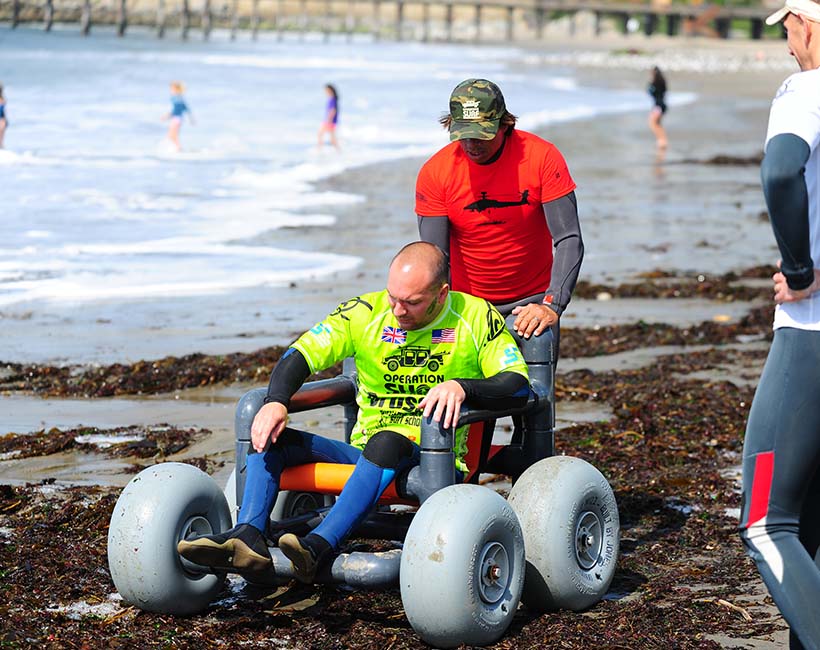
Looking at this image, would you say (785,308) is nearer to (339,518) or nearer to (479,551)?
(479,551)

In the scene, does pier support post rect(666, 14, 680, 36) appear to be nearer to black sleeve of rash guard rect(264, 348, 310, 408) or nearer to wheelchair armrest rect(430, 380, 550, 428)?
wheelchair armrest rect(430, 380, 550, 428)

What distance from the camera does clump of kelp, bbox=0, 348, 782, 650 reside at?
492 cm

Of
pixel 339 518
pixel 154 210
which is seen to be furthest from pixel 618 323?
pixel 154 210

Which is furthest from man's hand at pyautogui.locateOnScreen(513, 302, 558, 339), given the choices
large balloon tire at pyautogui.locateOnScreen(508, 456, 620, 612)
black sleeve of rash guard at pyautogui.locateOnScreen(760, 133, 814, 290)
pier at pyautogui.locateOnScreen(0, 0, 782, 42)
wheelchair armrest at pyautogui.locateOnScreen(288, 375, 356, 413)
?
pier at pyautogui.locateOnScreen(0, 0, 782, 42)

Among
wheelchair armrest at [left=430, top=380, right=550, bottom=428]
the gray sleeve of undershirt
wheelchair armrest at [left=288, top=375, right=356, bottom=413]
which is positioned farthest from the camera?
the gray sleeve of undershirt

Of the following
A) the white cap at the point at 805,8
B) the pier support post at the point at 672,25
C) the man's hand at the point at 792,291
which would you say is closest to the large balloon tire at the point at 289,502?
the man's hand at the point at 792,291

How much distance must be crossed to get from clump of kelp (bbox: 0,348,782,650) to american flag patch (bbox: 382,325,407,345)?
1003 millimetres

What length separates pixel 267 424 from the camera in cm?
502

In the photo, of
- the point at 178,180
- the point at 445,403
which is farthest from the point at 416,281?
the point at 178,180

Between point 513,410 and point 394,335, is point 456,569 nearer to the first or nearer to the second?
point 513,410

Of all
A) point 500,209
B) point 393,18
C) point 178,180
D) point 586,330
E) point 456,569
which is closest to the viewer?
point 456,569

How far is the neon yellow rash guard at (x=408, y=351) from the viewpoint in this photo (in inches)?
209

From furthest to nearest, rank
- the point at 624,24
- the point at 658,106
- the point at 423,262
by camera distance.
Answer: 1. the point at 624,24
2. the point at 658,106
3. the point at 423,262

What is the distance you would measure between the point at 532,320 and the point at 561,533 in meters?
0.92
